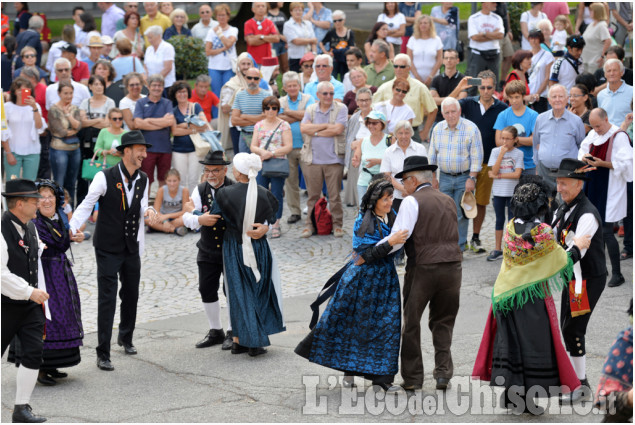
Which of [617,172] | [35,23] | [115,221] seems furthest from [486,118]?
[35,23]

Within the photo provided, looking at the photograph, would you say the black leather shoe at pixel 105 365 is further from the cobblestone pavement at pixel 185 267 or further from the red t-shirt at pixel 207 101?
the red t-shirt at pixel 207 101

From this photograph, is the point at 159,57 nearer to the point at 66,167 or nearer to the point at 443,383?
the point at 66,167

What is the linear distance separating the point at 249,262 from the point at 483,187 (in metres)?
4.50

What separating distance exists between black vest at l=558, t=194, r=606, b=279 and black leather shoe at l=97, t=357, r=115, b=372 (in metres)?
4.07

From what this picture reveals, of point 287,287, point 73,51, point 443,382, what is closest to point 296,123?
point 287,287

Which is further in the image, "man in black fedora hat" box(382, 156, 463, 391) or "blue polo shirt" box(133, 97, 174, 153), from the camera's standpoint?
"blue polo shirt" box(133, 97, 174, 153)

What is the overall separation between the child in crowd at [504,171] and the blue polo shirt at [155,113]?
4.80 meters

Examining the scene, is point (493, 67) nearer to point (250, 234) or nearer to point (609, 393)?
point (250, 234)

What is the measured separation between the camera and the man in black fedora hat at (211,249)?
9.38m

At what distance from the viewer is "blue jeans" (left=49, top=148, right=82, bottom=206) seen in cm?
1418

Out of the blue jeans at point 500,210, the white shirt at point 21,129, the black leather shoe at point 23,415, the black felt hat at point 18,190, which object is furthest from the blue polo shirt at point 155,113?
the black leather shoe at point 23,415

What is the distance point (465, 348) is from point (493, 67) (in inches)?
360

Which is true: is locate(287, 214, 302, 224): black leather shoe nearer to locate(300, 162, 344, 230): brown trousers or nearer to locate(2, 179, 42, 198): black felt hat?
locate(300, 162, 344, 230): brown trousers

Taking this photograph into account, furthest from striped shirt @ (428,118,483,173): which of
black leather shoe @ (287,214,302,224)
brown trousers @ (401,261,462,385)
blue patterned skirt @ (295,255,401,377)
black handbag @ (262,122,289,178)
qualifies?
blue patterned skirt @ (295,255,401,377)
